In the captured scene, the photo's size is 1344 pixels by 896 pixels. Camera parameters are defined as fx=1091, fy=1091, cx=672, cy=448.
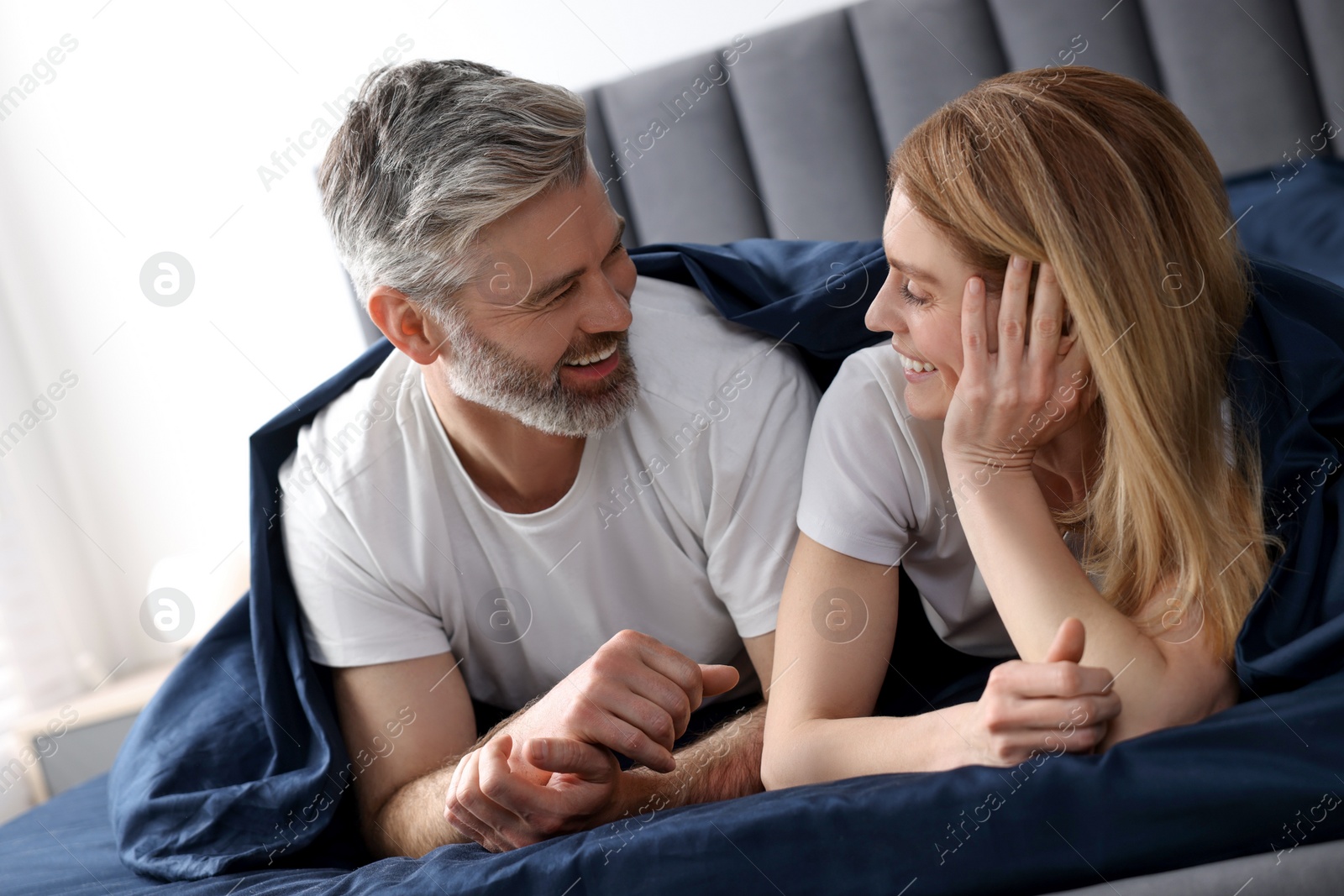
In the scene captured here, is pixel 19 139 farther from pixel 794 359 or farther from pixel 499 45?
pixel 794 359

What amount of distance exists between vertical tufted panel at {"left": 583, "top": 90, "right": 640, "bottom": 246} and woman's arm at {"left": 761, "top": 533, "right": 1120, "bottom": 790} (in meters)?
1.20

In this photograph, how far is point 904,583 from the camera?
124 centimetres

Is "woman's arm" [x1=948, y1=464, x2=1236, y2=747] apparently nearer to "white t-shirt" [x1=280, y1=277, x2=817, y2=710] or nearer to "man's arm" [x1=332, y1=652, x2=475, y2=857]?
"white t-shirt" [x1=280, y1=277, x2=817, y2=710]

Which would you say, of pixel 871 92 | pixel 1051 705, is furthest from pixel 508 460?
pixel 871 92

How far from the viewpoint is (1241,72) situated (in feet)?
5.98

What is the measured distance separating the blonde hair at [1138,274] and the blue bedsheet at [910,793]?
4 cm

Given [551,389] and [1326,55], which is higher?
[551,389]

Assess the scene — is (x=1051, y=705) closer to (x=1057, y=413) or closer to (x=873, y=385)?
(x=1057, y=413)

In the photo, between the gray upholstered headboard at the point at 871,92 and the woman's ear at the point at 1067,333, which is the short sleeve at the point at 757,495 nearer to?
the woman's ear at the point at 1067,333

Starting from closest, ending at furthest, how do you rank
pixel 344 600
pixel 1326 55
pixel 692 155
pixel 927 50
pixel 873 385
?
1. pixel 873 385
2. pixel 344 600
3. pixel 1326 55
4. pixel 927 50
5. pixel 692 155

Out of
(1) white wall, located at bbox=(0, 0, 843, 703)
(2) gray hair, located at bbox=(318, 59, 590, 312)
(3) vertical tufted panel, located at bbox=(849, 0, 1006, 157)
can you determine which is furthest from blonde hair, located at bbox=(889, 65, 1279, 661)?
(1) white wall, located at bbox=(0, 0, 843, 703)

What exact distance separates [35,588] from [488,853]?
195cm

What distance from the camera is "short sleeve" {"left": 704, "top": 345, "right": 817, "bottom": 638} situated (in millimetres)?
1169

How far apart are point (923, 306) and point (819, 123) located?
1.09 meters
